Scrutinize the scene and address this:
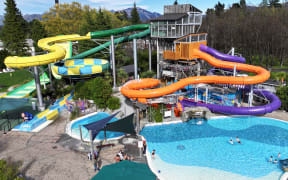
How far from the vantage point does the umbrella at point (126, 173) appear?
10.5m

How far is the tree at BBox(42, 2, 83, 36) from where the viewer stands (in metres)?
57.0

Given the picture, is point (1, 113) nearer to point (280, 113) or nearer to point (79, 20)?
point (280, 113)

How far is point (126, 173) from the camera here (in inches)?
421

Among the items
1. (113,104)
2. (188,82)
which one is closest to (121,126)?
(113,104)

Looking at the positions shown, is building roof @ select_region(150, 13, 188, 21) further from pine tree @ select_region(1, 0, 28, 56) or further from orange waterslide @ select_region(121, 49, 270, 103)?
pine tree @ select_region(1, 0, 28, 56)

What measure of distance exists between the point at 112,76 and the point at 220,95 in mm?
14079

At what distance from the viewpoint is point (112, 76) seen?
29094 millimetres

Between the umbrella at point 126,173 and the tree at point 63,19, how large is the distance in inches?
2063

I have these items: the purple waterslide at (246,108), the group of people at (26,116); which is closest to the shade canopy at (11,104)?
the group of people at (26,116)

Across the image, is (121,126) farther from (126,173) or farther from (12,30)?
(12,30)

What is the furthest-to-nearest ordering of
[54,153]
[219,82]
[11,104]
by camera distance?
[11,104], [219,82], [54,153]

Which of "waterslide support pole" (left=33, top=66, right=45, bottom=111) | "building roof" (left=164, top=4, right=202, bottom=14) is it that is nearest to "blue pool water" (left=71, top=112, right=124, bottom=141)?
"waterslide support pole" (left=33, top=66, right=45, bottom=111)

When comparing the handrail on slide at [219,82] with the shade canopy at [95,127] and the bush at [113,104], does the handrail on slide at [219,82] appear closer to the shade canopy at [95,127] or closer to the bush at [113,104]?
the bush at [113,104]

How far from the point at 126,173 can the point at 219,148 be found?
7975 millimetres
